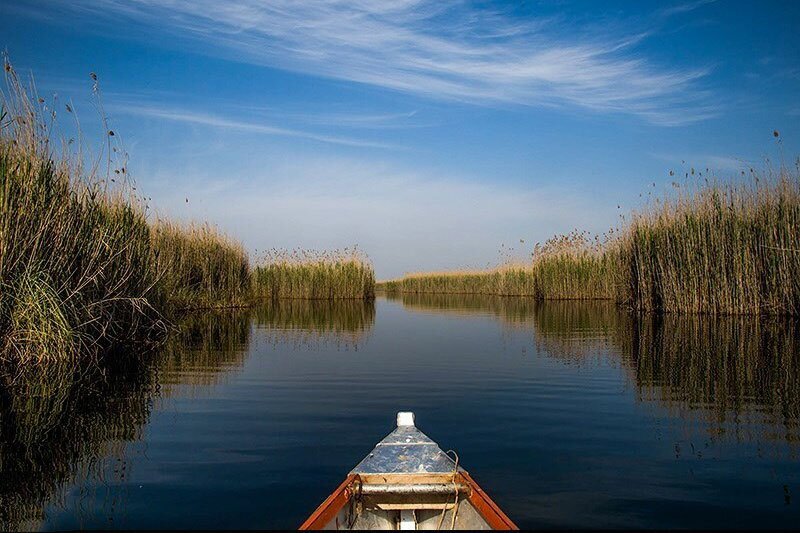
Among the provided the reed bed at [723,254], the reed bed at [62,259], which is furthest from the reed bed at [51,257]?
the reed bed at [723,254]

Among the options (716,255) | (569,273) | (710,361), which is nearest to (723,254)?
(716,255)

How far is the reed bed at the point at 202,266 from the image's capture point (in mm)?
15108

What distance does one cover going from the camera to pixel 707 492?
355 centimetres

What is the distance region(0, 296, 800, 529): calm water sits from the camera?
335 centimetres

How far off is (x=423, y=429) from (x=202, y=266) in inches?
586

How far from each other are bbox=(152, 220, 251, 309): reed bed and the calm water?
5958 mm

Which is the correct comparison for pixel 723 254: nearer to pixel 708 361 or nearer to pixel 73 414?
pixel 708 361

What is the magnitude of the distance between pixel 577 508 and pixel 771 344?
7.94 meters

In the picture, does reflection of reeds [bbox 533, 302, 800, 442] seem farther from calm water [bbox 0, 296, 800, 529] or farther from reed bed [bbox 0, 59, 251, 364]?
reed bed [bbox 0, 59, 251, 364]

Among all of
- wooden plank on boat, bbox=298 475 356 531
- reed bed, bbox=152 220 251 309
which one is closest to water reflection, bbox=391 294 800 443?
wooden plank on boat, bbox=298 475 356 531

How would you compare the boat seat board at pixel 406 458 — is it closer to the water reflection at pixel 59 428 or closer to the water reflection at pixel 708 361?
the water reflection at pixel 59 428

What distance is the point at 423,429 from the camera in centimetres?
512

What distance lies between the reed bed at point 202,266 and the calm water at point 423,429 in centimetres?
596

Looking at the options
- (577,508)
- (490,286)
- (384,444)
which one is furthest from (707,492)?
(490,286)
